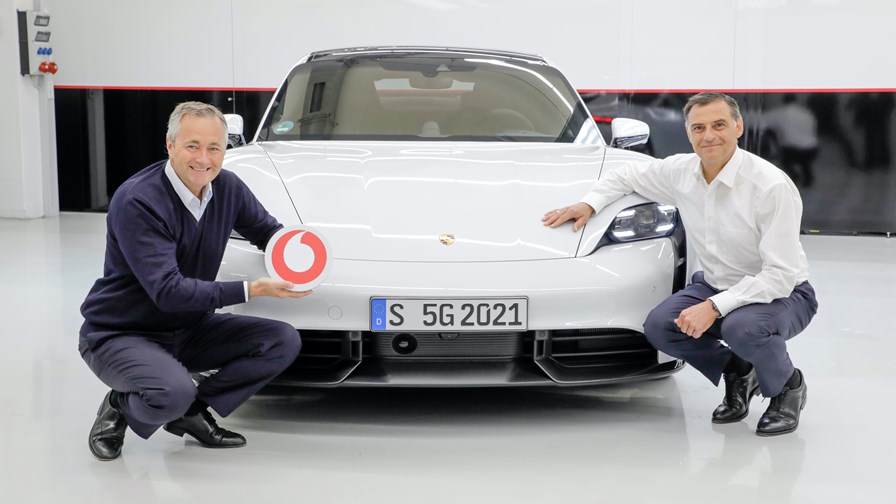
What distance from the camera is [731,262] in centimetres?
297

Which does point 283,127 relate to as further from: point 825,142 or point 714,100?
point 825,142

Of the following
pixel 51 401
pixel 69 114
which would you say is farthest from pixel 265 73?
pixel 51 401

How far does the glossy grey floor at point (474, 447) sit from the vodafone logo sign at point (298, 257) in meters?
0.48

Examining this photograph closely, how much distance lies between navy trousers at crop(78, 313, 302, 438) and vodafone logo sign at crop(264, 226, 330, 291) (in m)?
0.17

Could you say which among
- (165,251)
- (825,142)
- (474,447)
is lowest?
(474,447)

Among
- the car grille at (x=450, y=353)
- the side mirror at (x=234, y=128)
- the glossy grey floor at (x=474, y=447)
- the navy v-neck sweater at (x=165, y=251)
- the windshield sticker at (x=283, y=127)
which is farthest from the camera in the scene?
the side mirror at (x=234, y=128)

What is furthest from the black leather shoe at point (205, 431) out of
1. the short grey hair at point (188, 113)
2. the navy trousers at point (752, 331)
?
the navy trousers at point (752, 331)

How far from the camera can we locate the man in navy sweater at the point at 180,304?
2525 millimetres

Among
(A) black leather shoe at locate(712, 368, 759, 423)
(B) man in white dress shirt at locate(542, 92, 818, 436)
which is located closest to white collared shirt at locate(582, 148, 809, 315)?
(B) man in white dress shirt at locate(542, 92, 818, 436)

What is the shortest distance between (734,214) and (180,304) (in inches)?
62.4

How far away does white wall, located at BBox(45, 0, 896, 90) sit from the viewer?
7755 millimetres

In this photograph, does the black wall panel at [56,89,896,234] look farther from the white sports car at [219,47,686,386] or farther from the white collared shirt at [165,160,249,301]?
the white collared shirt at [165,160,249,301]

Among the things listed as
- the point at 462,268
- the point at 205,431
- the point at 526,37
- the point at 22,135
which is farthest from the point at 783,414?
the point at 22,135

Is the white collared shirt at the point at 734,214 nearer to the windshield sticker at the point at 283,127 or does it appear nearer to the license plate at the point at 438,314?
the license plate at the point at 438,314
